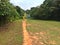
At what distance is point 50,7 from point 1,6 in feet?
A: 68.8

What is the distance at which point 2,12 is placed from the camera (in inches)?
949

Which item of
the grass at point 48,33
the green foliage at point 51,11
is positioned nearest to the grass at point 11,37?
the grass at point 48,33

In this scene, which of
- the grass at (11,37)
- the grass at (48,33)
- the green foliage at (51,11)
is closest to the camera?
the grass at (11,37)

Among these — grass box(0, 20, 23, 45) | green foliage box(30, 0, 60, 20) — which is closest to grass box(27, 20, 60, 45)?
grass box(0, 20, 23, 45)

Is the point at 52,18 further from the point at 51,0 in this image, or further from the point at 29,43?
the point at 29,43

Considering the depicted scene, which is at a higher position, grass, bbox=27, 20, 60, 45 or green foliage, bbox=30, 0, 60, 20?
green foliage, bbox=30, 0, 60, 20

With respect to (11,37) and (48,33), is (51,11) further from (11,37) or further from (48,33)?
(11,37)

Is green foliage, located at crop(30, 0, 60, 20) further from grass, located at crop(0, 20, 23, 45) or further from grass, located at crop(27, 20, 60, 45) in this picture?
grass, located at crop(0, 20, 23, 45)

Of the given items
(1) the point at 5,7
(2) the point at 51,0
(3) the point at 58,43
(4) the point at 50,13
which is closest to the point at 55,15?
(4) the point at 50,13

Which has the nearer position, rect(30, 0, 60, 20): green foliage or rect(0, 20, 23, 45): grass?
rect(0, 20, 23, 45): grass

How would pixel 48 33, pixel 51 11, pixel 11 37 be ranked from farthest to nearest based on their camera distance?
pixel 51 11
pixel 48 33
pixel 11 37

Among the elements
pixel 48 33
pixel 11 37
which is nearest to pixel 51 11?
pixel 48 33

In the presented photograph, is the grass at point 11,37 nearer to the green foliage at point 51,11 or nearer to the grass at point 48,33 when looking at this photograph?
the grass at point 48,33

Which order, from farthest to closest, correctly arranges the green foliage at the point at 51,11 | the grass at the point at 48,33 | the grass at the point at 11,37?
1. the green foliage at the point at 51,11
2. the grass at the point at 48,33
3. the grass at the point at 11,37
